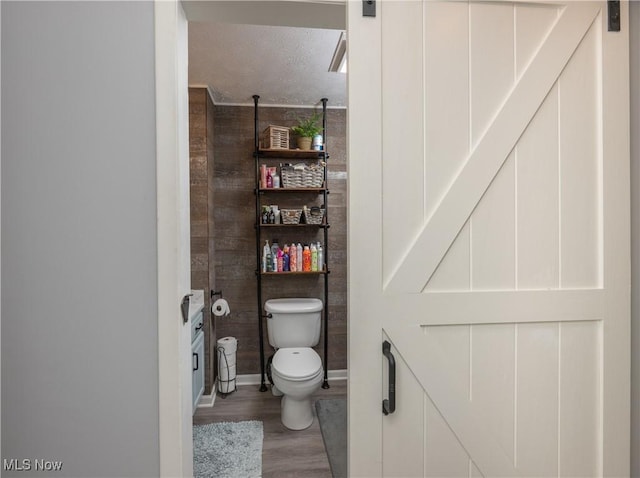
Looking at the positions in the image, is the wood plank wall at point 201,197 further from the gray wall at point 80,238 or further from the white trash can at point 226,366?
the gray wall at point 80,238

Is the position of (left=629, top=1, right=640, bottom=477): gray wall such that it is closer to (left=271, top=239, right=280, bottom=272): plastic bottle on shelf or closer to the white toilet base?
the white toilet base

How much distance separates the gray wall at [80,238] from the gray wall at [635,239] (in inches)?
57.2

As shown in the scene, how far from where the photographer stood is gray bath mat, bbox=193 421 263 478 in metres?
1.92

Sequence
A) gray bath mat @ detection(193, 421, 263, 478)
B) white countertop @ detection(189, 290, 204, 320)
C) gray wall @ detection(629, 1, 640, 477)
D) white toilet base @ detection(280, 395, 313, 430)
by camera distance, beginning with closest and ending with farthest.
A: gray wall @ detection(629, 1, 640, 477) → gray bath mat @ detection(193, 421, 263, 478) → white countertop @ detection(189, 290, 204, 320) → white toilet base @ detection(280, 395, 313, 430)

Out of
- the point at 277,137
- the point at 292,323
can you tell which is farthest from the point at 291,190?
the point at 292,323

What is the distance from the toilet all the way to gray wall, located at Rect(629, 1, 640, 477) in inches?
62.6

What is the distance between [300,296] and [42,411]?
2.18m

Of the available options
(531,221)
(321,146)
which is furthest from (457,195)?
(321,146)

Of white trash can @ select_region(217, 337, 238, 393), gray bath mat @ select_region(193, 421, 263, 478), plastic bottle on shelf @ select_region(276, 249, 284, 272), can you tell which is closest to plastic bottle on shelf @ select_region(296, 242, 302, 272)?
plastic bottle on shelf @ select_region(276, 249, 284, 272)

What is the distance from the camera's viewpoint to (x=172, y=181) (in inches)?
39.0

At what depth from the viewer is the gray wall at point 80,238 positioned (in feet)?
3.17

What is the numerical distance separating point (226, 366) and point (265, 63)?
2.24 m

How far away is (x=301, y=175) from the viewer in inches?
113

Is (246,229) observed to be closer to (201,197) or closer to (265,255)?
(265,255)
